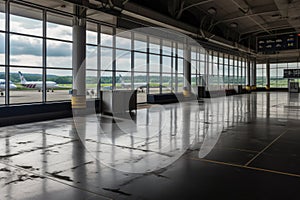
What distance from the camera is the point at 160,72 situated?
23.0m

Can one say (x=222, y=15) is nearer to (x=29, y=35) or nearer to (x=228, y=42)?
(x=228, y=42)

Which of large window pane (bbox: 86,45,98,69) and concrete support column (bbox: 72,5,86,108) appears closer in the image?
concrete support column (bbox: 72,5,86,108)

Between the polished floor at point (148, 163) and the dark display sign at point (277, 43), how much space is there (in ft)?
68.7

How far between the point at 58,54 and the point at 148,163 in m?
12.6

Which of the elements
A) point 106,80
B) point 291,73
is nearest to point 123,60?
point 106,80

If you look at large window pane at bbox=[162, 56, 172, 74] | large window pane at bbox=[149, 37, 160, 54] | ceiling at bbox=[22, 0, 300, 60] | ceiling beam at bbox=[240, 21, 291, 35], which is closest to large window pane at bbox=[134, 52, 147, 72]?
large window pane at bbox=[149, 37, 160, 54]

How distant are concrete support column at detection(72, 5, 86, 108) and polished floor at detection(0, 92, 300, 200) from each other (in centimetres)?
471

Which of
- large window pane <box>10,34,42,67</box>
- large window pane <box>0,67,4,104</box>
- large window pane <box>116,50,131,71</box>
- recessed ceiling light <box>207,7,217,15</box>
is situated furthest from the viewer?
recessed ceiling light <box>207,7,217,15</box>

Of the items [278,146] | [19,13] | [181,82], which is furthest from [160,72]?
[278,146]

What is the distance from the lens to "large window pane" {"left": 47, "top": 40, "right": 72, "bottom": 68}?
15019mm

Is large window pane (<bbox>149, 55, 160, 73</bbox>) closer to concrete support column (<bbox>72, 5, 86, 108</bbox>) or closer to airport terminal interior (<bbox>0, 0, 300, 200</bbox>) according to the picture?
airport terminal interior (<bbox>0, 0, 300, 200</bbox>)

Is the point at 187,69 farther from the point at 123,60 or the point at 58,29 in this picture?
the point at 58,29

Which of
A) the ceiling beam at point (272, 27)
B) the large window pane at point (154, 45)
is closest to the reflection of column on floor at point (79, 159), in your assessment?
the large window pane at point (154, 45)

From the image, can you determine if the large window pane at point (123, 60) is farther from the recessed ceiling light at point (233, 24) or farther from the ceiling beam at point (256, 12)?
the recessed ceiling light at point (233, 24)
